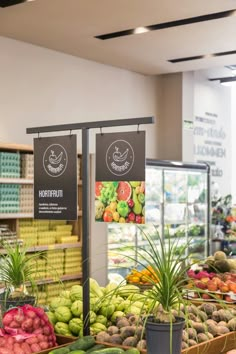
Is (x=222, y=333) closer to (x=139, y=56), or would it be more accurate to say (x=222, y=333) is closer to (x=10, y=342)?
(x=10, y=342)

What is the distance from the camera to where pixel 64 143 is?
10.8 ft

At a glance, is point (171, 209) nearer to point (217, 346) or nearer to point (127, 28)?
point (127, 28)

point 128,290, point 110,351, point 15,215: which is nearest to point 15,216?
point 15,215

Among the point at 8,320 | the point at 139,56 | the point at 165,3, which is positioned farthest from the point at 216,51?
the point at 8,320

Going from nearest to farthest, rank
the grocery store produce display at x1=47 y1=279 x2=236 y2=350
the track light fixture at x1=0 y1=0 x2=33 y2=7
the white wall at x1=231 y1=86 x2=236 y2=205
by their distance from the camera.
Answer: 1. the grocery store produce display at x1=47 y1=279 x2=236 y2=350
2. the track light fixture at x1=0 y1=0 x2=33 y2=7
3. the white wall at x1=231 y1=86 x2=236 y2=205

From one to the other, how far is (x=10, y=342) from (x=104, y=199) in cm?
89

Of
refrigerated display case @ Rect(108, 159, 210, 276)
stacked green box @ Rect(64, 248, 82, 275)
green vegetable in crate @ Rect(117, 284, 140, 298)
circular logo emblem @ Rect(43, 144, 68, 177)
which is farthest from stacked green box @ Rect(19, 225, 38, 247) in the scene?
circular logo emblem @ Rect(43, 144, 68, 177)

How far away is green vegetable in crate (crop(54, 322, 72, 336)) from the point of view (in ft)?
11.4

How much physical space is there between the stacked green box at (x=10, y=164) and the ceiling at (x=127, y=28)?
4.55ft

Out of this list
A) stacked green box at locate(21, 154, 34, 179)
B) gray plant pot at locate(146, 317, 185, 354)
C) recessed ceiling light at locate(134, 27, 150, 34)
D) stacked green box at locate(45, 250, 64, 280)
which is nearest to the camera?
gray plant pot at locate(146, 317, 185, 354)

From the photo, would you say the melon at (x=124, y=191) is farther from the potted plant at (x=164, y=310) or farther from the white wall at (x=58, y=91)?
the white wall at (x=58, y=91)

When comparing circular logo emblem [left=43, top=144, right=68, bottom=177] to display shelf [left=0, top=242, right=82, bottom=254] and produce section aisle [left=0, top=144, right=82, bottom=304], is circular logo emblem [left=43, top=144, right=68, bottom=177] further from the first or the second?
display shelf [left=0, top=242, right=82, bottom=254]

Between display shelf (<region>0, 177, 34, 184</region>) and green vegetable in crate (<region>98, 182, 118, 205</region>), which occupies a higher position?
display shelf (<region>0, 177, 34, 184</region>)

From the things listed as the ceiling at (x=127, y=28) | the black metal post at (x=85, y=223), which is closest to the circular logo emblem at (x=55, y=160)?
the black metal post at (x=85, y=223)
